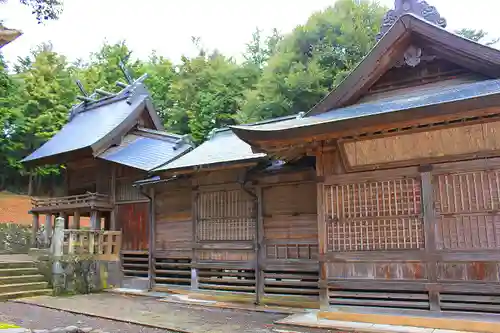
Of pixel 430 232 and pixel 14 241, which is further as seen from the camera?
pixel 14 241

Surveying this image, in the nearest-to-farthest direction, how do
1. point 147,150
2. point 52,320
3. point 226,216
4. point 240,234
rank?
point 52,320 → point 240,234 → point 226,216 → point 147,150

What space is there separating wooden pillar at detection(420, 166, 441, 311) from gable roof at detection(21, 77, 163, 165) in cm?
1084

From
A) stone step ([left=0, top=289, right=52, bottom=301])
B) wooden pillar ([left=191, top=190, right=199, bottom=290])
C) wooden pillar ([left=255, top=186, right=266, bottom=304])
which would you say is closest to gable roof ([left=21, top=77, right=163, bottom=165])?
stone step ([left=0, top=289, right=52, bottom=301])

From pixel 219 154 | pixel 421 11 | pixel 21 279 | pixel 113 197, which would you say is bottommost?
pixel 21 279

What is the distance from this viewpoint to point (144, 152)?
47.0 ft

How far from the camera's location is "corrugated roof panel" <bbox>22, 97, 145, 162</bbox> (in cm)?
1514

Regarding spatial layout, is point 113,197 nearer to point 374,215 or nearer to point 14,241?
point 14,241

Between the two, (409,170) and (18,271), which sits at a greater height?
(409,170)

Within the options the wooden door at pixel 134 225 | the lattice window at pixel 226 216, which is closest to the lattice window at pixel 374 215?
the lattice window at pixel 226 216

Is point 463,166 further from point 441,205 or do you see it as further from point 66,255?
point 66,255

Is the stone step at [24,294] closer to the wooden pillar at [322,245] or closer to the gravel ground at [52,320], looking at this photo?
the gravel ground at [52,320]

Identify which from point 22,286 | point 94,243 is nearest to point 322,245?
point 94,243

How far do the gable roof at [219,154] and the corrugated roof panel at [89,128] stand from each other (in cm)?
452

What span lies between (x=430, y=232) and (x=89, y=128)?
1394 cm
